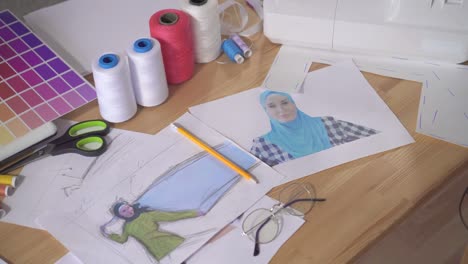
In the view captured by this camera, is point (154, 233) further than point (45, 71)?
No

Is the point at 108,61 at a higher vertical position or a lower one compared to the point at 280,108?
higher

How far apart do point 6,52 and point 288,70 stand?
0.54 meters

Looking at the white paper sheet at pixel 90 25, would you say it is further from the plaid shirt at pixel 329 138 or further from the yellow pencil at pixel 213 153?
the plaid shirt at pixel 329 138

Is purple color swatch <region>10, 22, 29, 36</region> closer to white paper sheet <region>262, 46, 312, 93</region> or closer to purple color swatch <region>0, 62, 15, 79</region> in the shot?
purple color swatch <region>0, 62, 15, 79</region>

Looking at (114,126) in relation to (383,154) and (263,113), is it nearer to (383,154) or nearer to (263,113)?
(263,113)

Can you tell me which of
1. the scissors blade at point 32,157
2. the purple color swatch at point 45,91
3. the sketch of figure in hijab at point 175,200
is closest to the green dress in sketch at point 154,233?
the sketch of figure in hijab at point 175,200

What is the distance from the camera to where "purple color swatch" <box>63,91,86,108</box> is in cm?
102

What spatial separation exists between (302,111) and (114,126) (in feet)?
1.08

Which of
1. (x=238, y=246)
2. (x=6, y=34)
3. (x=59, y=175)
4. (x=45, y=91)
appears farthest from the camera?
(x=6, y=34)

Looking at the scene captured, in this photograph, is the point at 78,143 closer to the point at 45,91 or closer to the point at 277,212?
the point at 45,91

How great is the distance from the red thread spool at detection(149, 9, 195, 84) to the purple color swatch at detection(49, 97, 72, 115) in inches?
7.4

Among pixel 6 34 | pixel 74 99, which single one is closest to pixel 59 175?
pixel 74 99

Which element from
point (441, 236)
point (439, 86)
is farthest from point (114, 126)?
point (441, 236)

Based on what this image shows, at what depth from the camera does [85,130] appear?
3.28 feet
